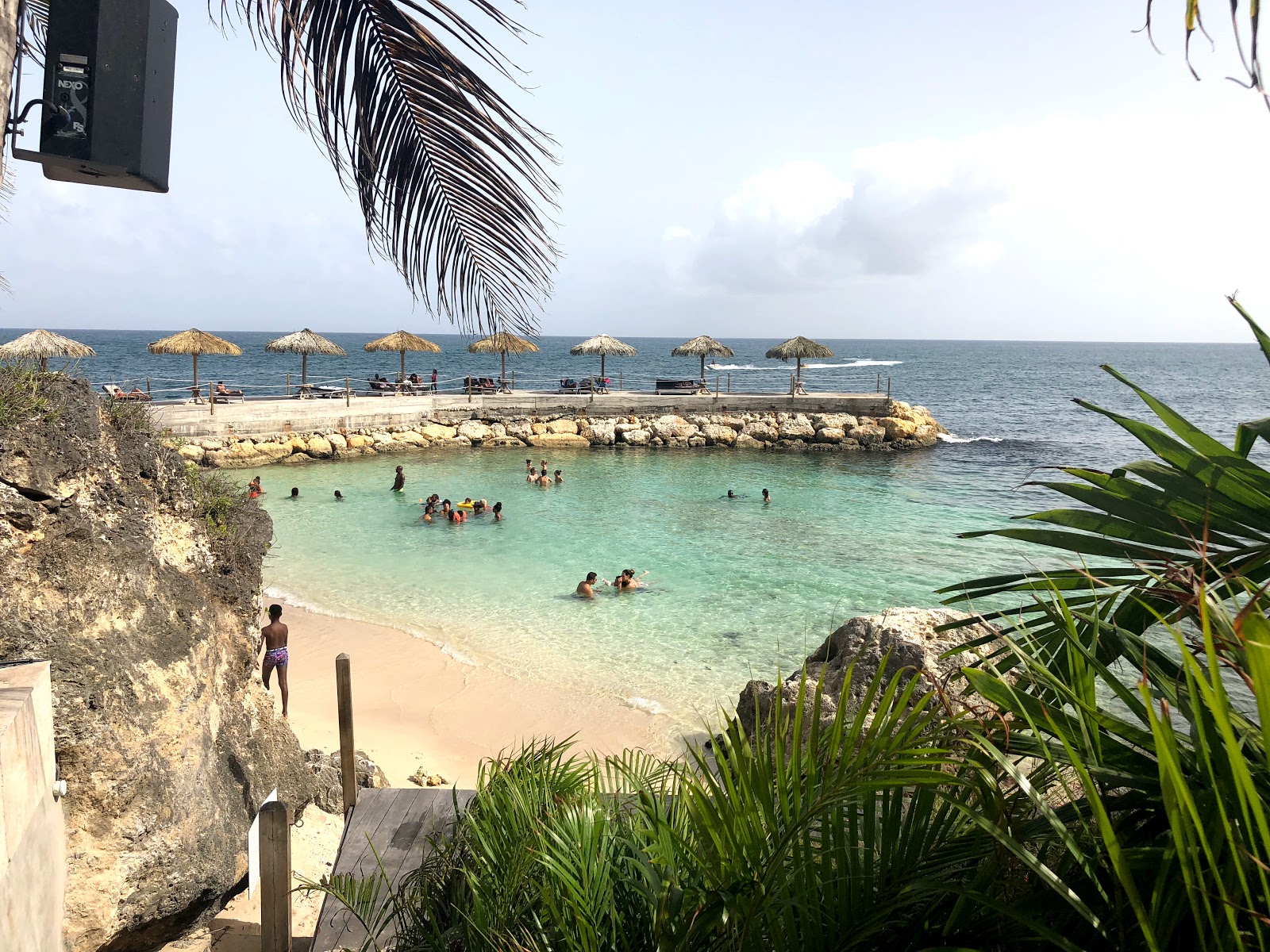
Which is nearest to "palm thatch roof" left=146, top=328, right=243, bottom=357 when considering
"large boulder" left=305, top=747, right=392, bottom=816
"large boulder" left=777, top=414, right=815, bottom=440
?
"large boulder" left=777, top=414, right=815, bottom=440

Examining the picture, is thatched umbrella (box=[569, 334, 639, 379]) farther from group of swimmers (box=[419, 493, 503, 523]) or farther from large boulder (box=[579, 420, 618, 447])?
group of swimmers (box=[419, 493, 503, 523])

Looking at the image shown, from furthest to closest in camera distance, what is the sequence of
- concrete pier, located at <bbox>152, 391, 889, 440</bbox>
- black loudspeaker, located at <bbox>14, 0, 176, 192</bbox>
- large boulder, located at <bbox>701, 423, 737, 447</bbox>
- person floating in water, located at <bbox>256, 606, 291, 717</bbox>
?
1. large boulder, located at <bbox>701, 423, 737, 447</bbox>
2. concrete pier, located at <bbox>152, 391, 889, 440</bbox>
3. person floating in water, located at <bbox>256, 606, 291, 717</bbox>
4. black loudspeaker, located at <bbox>14, 0, 176, 192</bbox>

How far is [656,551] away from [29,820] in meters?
13.1

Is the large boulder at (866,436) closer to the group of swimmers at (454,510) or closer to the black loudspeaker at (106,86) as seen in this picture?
the group of swimmers at (454,510)

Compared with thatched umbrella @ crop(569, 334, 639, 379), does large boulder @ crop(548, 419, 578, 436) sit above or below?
below

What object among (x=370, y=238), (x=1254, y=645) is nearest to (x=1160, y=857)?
(x=1254, y=645)

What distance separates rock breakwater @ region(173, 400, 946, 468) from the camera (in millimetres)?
26562

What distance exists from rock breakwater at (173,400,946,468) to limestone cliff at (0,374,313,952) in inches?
802

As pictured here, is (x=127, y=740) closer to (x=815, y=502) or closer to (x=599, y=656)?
(x=599, y=656)

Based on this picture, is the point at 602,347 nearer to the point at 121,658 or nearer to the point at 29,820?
the point at 121,658

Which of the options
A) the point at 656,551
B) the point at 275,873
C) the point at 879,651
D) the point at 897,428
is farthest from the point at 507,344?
the point at 897,428

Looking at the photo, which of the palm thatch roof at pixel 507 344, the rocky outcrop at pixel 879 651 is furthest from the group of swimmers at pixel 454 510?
the rocky outcrop at pixel 879 651

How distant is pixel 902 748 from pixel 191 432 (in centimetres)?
2393

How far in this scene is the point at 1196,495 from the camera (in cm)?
172
